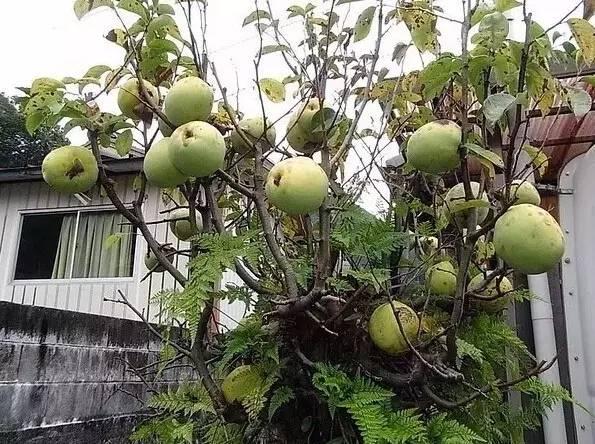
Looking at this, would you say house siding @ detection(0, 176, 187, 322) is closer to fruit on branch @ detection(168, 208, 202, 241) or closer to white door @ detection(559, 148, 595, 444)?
fruit on branch @ detection(168, 208, 202, 241)

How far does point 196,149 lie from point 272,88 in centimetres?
63

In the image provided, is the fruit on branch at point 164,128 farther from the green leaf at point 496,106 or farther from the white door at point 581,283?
the white door at point 581,283

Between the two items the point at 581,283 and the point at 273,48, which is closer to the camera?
the point at 273,48

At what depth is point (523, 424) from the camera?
1.50 metres

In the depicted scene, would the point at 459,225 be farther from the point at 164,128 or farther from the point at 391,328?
the point at 164,128

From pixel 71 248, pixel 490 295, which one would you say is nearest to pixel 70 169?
pixel 490 295

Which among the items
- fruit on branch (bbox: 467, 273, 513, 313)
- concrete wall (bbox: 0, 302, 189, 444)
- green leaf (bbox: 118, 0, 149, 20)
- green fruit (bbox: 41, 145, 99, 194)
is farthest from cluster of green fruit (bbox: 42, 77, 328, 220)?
concrete wall (bbox: 0, 302, 189, 444)

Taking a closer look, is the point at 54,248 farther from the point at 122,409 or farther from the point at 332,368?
the point at 332,368

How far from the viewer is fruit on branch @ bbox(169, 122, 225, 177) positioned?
3.72 feet

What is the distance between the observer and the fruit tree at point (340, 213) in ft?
3.57

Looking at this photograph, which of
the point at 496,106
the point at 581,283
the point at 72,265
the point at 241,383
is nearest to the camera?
the point at 496,106

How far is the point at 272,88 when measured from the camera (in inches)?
66.4

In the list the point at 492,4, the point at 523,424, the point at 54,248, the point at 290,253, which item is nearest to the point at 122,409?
the point at 290,253

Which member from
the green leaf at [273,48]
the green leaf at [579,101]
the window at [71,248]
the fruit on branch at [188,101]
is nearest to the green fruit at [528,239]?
the green leaf at [579,101]
